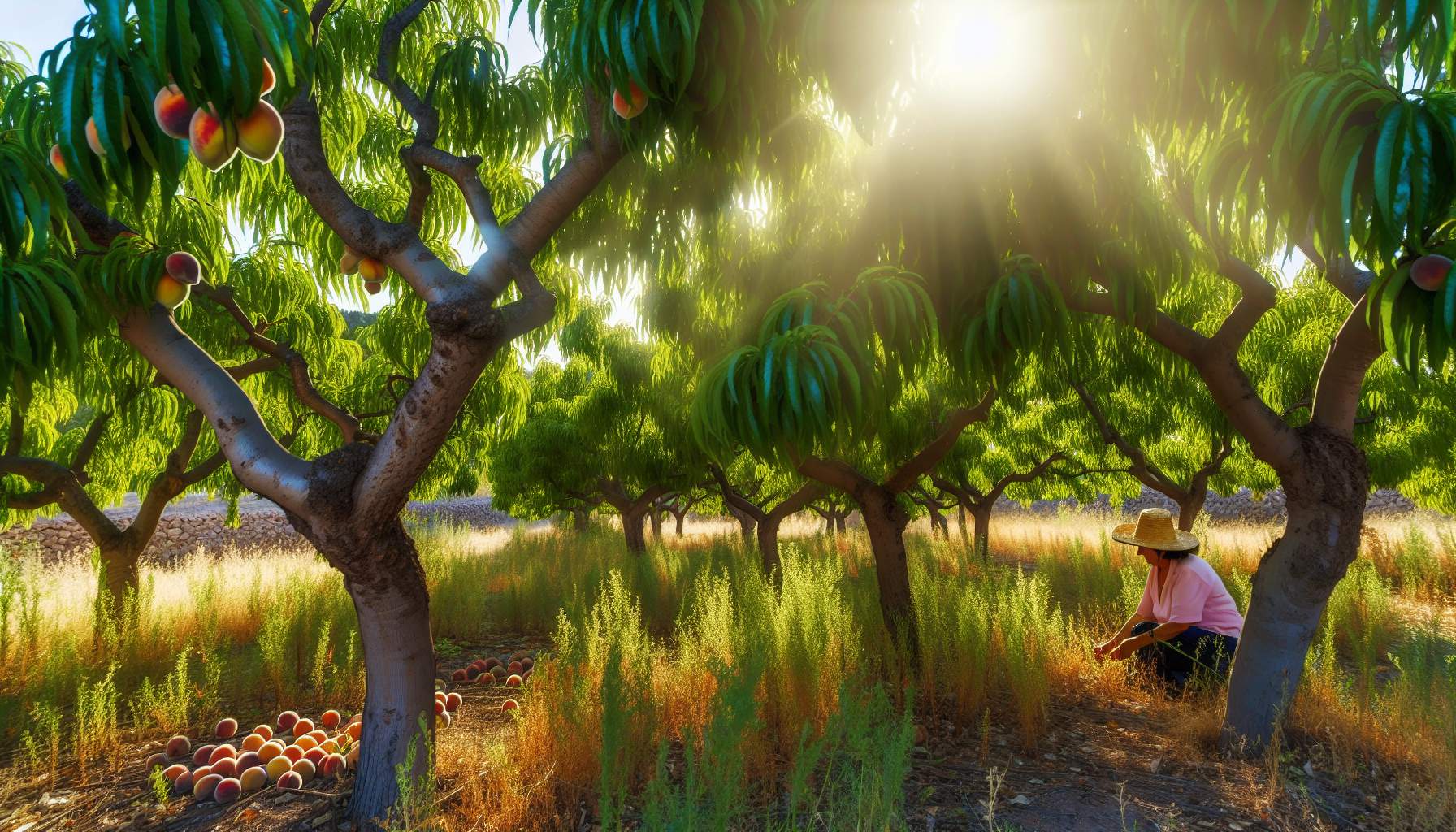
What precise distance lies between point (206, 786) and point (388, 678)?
1.09 meters

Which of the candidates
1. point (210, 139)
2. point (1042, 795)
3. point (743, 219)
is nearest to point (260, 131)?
point (210, 139)

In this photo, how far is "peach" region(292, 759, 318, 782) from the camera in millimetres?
2891

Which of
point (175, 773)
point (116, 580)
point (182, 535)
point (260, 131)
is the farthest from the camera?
point (182, 535)

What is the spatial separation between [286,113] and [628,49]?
1765 mm

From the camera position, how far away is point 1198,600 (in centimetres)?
407

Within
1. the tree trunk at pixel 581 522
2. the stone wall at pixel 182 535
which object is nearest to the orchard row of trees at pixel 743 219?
the tree trunk at pixel 581 522

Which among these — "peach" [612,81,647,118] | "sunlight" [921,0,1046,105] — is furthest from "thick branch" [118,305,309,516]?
"sunlight" [921,0,1046,105]

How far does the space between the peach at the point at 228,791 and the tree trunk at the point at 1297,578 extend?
4316 mm

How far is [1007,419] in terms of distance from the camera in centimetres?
1079

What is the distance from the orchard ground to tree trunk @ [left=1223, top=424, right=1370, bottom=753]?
0.25 m

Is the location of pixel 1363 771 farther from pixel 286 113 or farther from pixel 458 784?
pixel 286 113

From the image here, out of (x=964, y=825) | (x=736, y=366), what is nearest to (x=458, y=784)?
(x=964, y=825)

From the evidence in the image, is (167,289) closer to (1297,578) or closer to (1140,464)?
(1297,578)

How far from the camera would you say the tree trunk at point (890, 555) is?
4004 millimetres
